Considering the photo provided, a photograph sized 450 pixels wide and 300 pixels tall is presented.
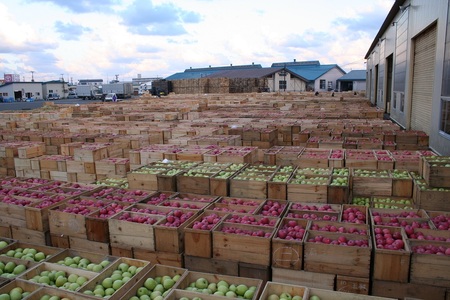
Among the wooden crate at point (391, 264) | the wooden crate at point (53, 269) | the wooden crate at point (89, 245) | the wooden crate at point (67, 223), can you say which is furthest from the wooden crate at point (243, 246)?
the wooden crate at point (67, 223)

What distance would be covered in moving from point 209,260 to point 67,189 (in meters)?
3.97

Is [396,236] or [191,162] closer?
[396,236]

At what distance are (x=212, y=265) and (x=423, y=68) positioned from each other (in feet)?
40.5

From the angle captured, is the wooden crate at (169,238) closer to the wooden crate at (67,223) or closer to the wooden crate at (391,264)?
the wooden crate at (67,223)

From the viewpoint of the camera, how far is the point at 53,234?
6449 millimetres

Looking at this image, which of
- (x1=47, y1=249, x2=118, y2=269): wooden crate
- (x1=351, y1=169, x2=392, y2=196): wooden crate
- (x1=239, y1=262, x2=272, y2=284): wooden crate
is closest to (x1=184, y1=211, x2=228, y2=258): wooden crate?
(x1=239, y1=262, x2=272, y2=284): wooden crate

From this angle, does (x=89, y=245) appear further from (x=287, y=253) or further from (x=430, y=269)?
(x=430, y=269)

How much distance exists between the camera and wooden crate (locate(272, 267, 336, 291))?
4.78m

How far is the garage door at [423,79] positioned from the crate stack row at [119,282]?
10518mm

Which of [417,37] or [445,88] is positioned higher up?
[417,37]

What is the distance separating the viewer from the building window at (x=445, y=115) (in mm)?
10125

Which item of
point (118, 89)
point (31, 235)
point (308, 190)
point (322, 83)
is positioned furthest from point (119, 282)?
point (118, 89)

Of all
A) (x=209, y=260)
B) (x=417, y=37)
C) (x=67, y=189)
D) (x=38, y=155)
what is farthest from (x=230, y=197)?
(x=417, y=37)

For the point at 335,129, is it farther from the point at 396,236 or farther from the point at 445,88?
the point at 396,236
